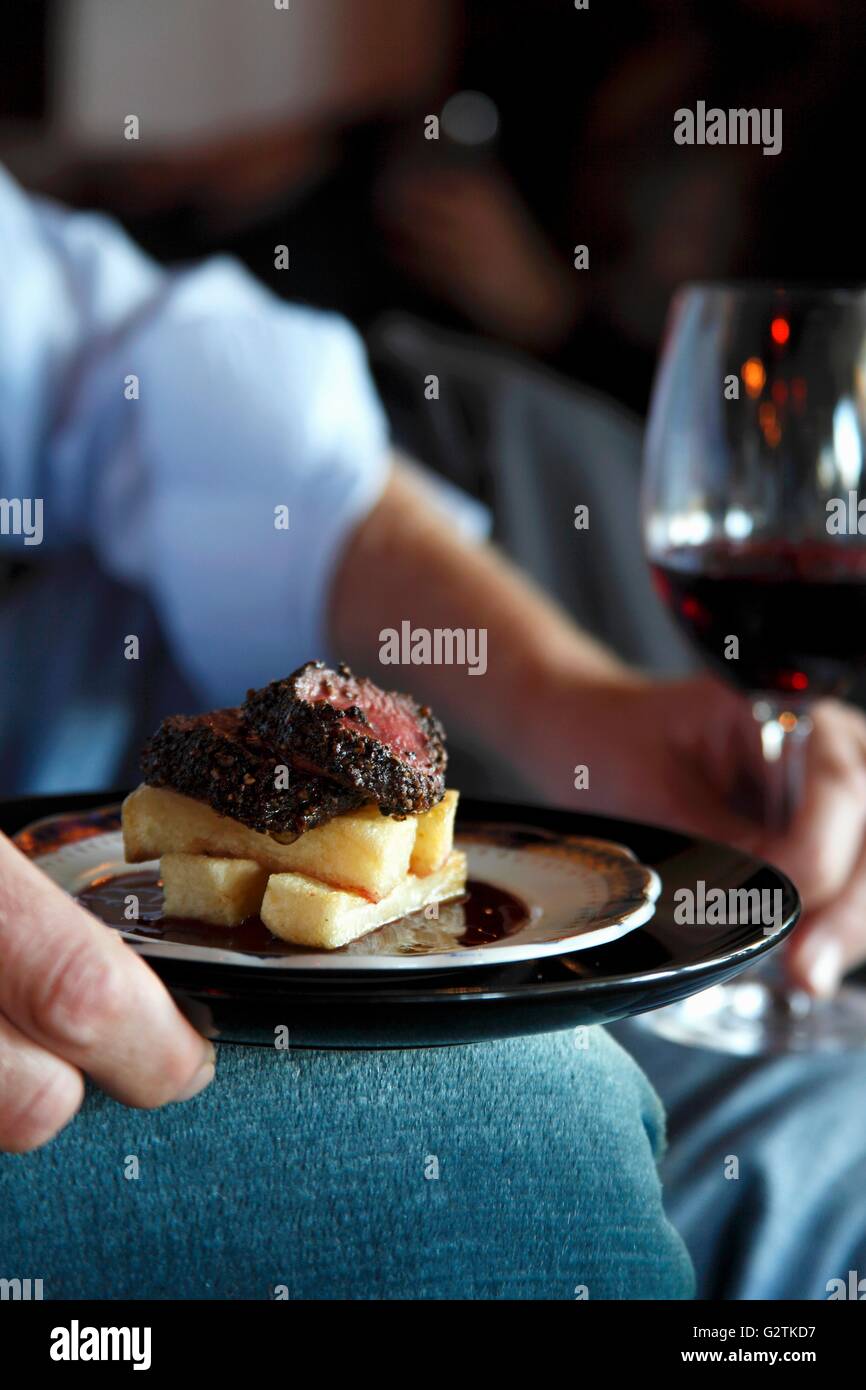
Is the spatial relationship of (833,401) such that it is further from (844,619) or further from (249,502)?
(249,502)

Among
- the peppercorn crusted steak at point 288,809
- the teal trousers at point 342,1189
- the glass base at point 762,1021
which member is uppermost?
the peppercorn crusted steak at point 288,809

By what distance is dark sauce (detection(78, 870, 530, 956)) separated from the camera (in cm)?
41

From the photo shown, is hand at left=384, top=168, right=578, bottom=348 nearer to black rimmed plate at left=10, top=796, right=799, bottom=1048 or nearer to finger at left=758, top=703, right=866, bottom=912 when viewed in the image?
finger at left=758, top=703, right=866, bottom=912

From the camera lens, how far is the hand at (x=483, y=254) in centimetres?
214

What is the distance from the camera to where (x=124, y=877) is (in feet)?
1.59

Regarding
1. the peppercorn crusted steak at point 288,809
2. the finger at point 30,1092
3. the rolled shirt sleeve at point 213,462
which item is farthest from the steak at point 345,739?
the rolled shirt sleeve at point 213,462

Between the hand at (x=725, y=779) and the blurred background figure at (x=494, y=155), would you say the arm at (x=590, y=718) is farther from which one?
the blurred background figure at (x=494, y=155)

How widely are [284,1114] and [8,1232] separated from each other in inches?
3.5

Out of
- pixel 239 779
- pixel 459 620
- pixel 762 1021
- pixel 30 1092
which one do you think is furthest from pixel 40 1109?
pixel 459 620

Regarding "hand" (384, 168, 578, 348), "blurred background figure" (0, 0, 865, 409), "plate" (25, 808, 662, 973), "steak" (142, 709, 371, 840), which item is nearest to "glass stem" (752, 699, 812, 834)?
"plate" (25, 808, 662, 973)

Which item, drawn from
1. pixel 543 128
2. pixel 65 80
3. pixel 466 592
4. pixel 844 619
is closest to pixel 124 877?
pixel 844 619

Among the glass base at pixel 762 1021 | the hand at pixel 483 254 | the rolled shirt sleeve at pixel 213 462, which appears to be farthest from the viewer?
the hand at pixel 483 254

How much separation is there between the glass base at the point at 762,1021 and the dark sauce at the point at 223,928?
23cm

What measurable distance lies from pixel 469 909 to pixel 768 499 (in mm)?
397
